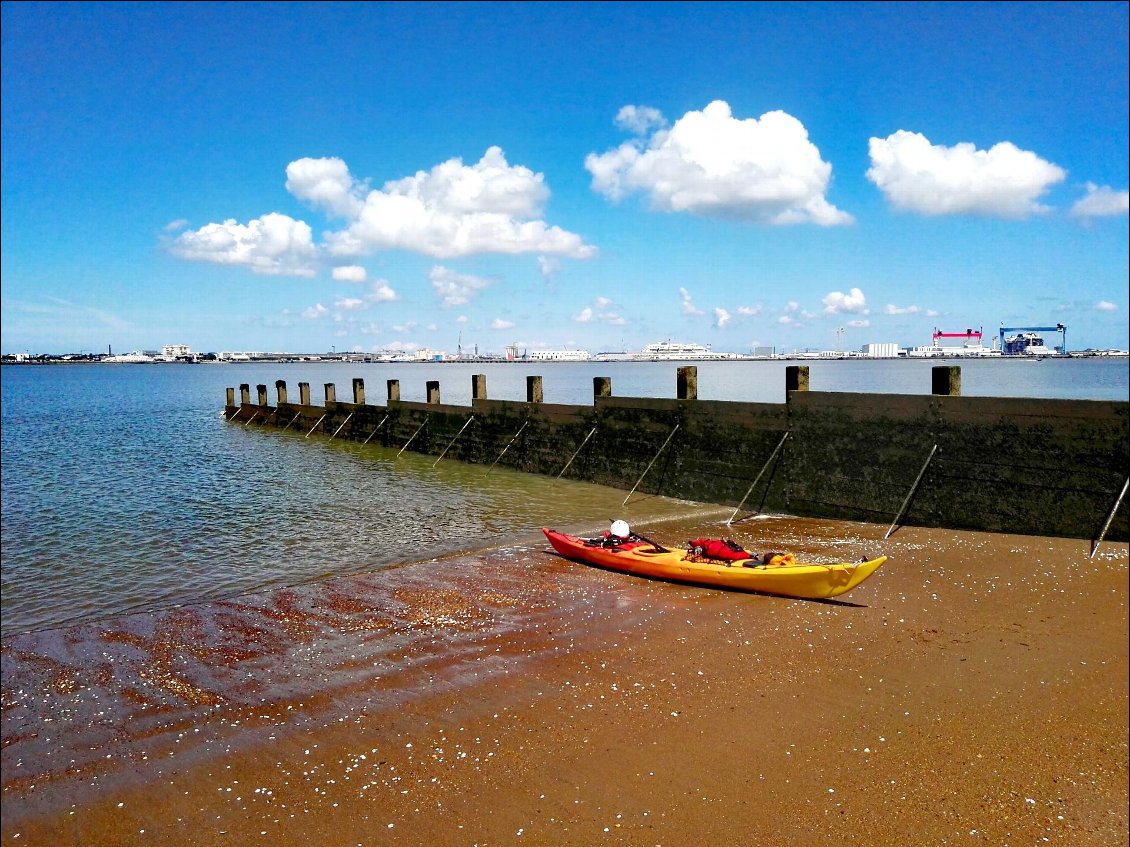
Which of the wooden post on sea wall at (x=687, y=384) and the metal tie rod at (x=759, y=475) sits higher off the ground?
the wooden post on sea wall at (x=687, y=384)

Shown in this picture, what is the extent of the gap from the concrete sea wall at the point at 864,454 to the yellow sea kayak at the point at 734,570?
4000 millimetres

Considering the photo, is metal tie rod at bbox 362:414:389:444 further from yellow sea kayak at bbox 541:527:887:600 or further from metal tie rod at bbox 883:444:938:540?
metal tie rod at bbox 883:444:938:540

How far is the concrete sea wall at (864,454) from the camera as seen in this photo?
11.5 metres

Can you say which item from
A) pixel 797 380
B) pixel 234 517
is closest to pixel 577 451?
pixel 797 380

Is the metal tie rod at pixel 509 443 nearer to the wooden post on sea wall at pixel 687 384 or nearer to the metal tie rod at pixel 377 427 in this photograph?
the wooden post on sea wall at pixel 687 384

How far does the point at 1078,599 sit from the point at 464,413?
796 inches

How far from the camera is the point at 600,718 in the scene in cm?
680

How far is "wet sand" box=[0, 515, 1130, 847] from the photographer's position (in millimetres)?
5309

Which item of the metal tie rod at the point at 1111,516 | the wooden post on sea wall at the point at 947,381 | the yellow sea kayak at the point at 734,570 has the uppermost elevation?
the wooden post on sea wall at the point at 947,381

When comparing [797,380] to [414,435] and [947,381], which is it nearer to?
[947,381]

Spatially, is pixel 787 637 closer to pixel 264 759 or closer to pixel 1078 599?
pixel 1078 599

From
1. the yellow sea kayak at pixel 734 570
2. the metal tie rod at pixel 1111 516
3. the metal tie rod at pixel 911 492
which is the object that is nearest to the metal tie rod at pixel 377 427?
the yellow sea kayak at pixel 734 570

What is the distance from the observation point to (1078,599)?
8.98 m

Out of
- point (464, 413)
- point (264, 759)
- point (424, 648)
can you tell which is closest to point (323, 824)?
point (264, 759)
